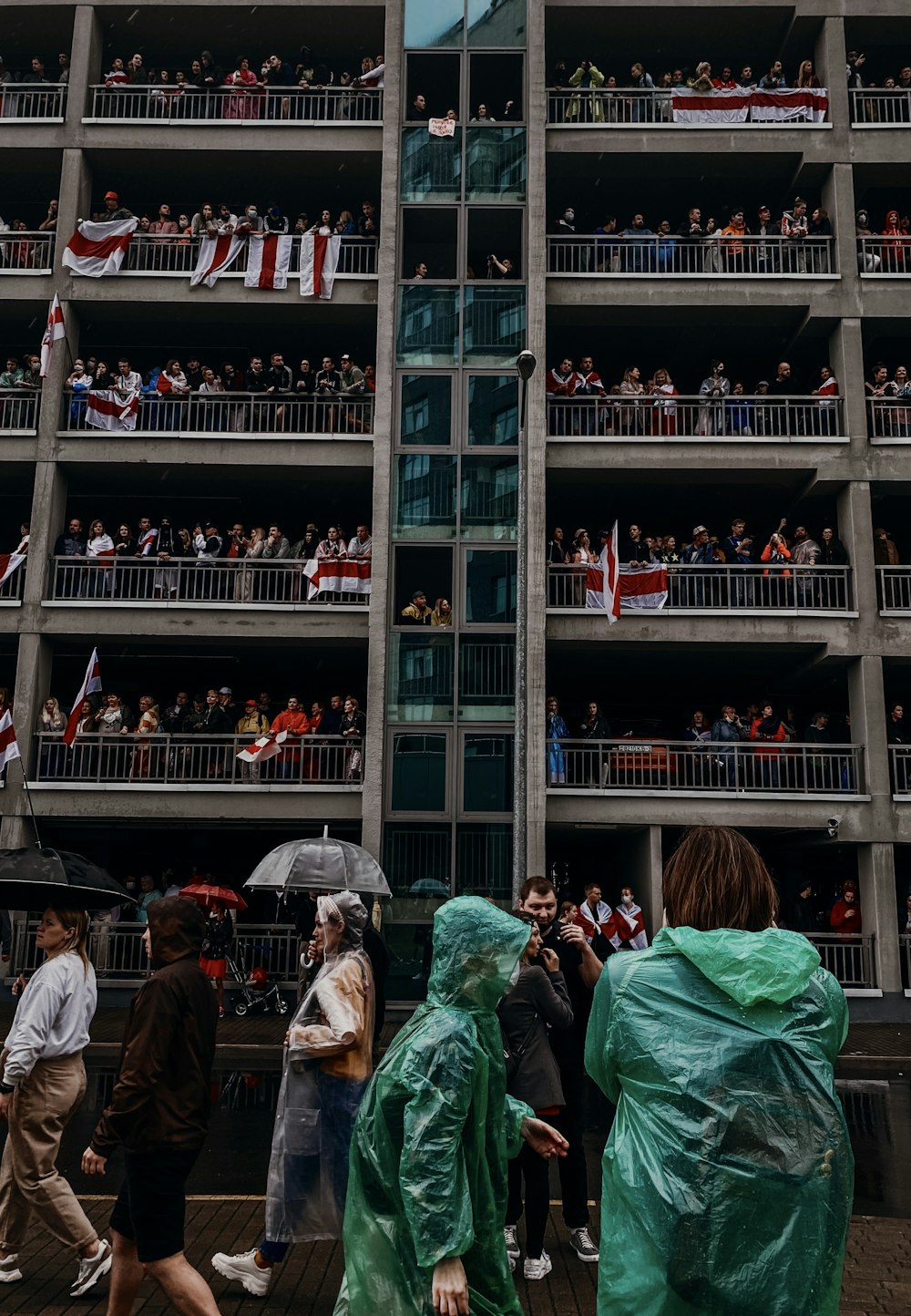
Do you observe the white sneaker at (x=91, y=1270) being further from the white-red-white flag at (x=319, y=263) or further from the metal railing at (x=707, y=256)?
the metal railing at (x=707, y=256)

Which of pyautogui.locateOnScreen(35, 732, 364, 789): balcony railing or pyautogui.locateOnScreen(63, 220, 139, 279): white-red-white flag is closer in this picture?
pyautogui.locateOnScreen(35, 732, 364, 789): balcony railing

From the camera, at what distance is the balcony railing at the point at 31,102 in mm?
24475

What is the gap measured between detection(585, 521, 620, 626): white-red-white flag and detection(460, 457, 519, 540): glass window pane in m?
1.96

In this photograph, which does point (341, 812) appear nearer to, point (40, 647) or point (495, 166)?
point (40, 647)

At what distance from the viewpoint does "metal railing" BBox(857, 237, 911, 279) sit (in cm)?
2345

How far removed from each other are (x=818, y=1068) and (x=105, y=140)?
25.7 metres

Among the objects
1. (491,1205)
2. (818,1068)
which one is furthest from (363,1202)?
(818,1068)

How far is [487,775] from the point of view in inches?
847

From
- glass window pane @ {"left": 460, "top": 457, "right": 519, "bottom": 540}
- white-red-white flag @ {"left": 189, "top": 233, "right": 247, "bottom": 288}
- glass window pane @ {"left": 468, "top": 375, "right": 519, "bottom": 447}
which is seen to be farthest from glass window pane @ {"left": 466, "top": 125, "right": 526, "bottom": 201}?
glass window pane @ {"left": 460, "top": 457, "right": 519, "bottom": 540}

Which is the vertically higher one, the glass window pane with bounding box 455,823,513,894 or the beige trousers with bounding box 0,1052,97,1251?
the glass window pane with bounding box 455,823,513,894

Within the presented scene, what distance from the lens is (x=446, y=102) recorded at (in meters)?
24.9

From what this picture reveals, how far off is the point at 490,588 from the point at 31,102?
15.2 metres

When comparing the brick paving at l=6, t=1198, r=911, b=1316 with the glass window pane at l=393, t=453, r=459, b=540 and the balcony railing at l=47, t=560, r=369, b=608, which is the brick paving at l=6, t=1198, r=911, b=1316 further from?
the glass window pane at l=393, t=453, r=459, b=540

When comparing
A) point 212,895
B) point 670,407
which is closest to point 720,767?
point 670,407
